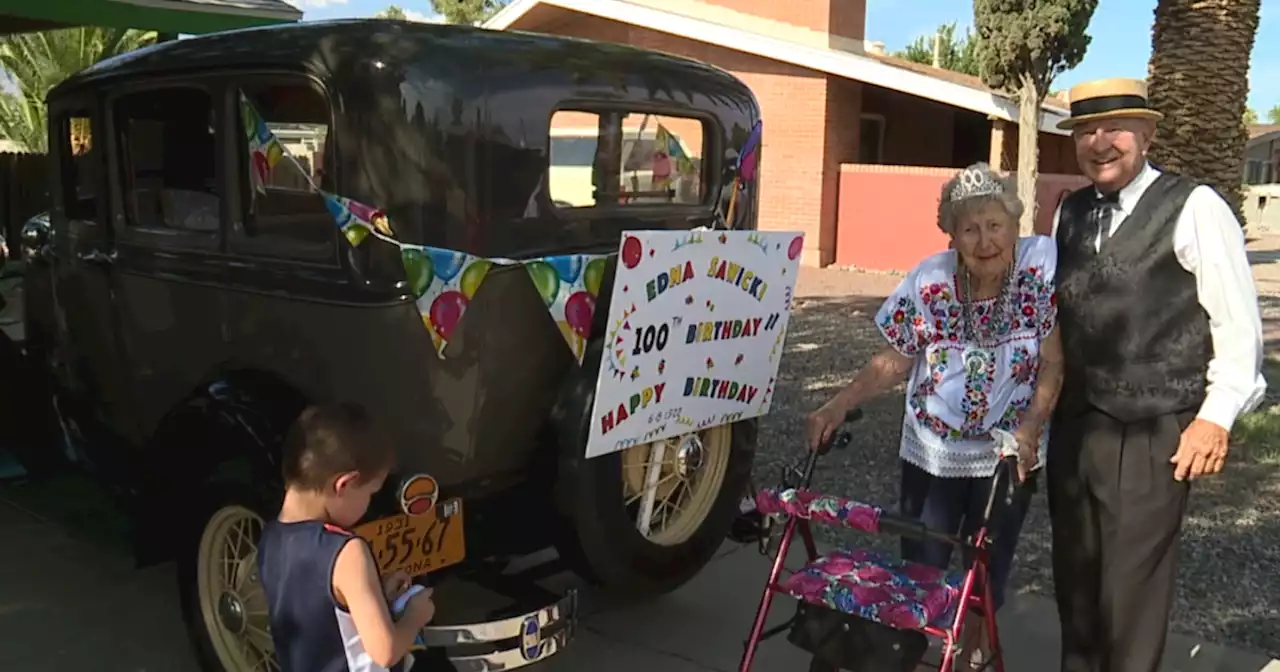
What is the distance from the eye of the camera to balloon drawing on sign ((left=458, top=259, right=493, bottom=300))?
3.07 m

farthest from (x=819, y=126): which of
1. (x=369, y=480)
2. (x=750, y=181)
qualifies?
(x=369, y=480)

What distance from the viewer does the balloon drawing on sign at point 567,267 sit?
3.29m

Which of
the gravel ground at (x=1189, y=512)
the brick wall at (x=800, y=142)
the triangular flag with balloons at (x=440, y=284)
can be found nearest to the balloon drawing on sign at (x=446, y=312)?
the triangular flag with balloons at (x=440, y=284)

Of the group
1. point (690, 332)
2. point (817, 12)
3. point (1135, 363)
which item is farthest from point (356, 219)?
point (817, 12)

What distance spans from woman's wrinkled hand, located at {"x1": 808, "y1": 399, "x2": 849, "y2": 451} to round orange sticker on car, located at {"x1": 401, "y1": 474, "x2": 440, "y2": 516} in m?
1.11

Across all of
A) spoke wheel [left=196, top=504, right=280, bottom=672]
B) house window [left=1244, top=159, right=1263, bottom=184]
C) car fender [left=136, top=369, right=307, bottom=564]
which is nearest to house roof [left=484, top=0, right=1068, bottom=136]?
car fender [left=136, top=369, right=307, bottom=564]

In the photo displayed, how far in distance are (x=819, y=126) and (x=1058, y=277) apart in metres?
12.8

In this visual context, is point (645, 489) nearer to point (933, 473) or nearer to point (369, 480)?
point (933, 473)

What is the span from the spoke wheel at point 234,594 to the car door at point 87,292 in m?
0.95

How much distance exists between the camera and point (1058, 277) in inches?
123

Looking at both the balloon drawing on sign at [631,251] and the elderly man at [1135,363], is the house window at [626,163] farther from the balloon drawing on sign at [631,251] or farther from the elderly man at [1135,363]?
the elderly man at [1135,363]

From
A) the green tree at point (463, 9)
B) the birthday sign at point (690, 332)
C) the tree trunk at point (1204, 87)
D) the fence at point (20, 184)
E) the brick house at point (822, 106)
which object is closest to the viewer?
the birthday sign at point (690, 332)

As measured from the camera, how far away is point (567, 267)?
3307 millimetres

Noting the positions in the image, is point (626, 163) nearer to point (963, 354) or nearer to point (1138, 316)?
point (963, 354)
